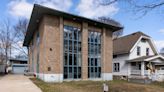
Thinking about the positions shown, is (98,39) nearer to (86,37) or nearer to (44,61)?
(86,37)

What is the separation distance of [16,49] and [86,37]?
32.0m

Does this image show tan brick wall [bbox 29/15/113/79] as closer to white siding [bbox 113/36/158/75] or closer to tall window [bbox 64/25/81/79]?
tall window [bbox 64/25/81/79]

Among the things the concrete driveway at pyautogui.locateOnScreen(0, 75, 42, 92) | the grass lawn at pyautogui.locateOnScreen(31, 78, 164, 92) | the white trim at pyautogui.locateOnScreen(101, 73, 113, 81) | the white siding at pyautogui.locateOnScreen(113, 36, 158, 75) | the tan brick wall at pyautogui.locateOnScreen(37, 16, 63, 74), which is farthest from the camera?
the white siding at pyautogui.locateOnScreen(113, 36, 158, 75)

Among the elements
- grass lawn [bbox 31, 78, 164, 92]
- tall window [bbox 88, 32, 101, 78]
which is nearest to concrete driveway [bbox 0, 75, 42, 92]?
grass lawn [bbox 31, 78, 164, 92]

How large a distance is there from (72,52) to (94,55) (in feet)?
10.4

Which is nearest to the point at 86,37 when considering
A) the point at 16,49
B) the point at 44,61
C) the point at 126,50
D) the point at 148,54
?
the point at 44,61

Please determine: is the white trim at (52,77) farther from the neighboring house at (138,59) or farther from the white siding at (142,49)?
the white siding at (142,49)

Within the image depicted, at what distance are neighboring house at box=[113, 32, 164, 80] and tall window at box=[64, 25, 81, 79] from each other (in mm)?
10586

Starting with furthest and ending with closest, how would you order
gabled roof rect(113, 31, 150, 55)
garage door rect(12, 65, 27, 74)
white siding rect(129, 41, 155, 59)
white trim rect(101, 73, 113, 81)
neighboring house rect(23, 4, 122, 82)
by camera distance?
garage door rect(12, 65, 27, 74)
white siding rect(129, 41, 155, 59)
gabled roof rect(113, 31, 150, 55)
white trim rect(101, 73, 113, 81)
neighboring house rect(23, 4, 122, 82)

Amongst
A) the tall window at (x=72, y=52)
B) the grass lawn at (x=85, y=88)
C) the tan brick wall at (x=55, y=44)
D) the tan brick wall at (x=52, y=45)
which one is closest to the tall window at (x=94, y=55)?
the tan brick wall at (x=55, y=44)

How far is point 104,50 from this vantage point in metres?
27.5

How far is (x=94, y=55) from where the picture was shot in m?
26.8

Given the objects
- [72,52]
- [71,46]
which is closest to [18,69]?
[72,52]

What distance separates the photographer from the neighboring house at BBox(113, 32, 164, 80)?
32.2m
